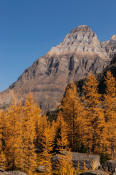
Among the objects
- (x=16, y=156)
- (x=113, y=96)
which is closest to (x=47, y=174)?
(x=16, y=156)

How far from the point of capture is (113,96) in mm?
30719

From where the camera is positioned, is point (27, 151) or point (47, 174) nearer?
point (47, 174)

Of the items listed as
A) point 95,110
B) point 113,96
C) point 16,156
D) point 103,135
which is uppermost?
point 113,96

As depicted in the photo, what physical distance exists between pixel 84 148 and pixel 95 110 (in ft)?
24.6

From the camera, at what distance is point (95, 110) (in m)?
26.7

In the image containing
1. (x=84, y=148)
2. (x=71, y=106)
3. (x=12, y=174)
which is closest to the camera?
(x=12, y=174)

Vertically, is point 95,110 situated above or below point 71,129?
above

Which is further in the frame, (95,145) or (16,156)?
(95,145)

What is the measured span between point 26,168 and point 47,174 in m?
3.96

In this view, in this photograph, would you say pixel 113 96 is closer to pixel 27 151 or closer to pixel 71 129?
pixel 71 129

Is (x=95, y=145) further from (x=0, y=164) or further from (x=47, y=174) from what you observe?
(x=0, y=164)

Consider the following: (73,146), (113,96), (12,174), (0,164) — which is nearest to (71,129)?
(73,146)

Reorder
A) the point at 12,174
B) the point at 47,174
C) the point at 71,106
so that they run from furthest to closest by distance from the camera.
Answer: the point at 71,106
the point at 47,174
the point at 12,174

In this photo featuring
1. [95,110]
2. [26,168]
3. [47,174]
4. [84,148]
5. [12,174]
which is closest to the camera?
[12,174]
